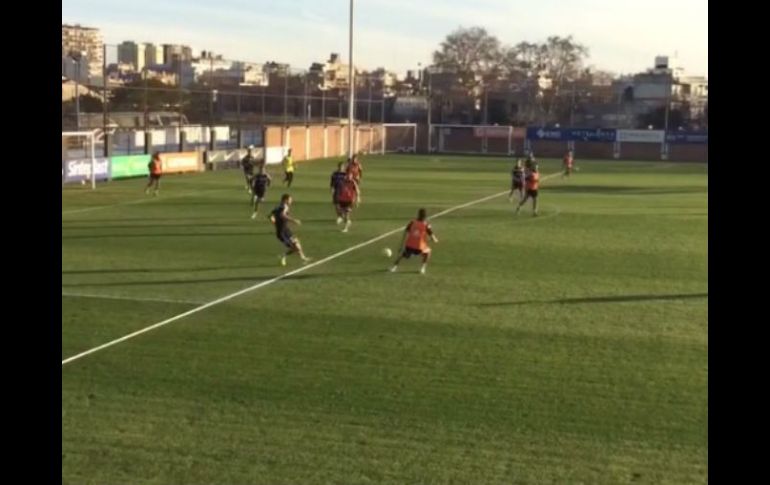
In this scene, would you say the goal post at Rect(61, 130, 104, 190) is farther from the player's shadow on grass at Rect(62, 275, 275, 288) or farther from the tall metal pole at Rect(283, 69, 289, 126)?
the player's shadow on grass at Rect(62, 275, 275, 288)

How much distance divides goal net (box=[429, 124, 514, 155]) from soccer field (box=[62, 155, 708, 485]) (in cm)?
5223

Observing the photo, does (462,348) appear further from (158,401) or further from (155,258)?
(155,258)

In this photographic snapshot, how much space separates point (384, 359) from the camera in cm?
1185

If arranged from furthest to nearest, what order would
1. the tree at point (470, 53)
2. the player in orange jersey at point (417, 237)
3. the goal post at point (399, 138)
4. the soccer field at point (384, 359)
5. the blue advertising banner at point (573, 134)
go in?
1. the tree at point (470, 53)
2. the goal post at point (399, 138)
3. the blue advertising banner at point (573, 134)
4. the player in orange jersey at point (417, 237)
5. the soccer field at point (384, 359)

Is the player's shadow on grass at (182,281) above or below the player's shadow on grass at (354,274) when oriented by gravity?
below

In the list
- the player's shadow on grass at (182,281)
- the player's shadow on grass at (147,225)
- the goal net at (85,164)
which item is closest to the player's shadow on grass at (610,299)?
the player's shadow on grass at (182,281)

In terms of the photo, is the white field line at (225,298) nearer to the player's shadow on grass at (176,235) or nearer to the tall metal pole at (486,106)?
the player's shadow on grass at (176,235)

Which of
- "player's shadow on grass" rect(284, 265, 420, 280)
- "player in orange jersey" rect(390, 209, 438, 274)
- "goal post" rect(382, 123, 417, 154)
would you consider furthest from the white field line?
"goal post" rect(382, 123, 417, 154)

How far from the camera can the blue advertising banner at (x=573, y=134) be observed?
73.8m

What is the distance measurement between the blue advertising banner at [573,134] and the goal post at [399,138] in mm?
9884

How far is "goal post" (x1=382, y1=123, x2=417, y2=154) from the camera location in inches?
2982

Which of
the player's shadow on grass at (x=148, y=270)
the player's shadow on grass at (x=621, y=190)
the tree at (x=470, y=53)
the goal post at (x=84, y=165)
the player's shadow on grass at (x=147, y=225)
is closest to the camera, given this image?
the player's shadow on grass at (x=148, y=270)
